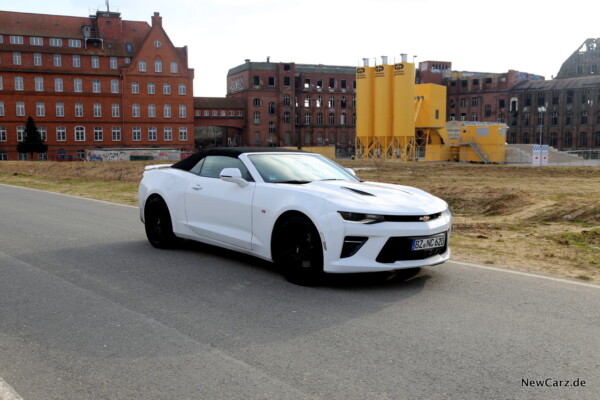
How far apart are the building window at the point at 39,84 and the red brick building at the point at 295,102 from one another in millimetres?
31419

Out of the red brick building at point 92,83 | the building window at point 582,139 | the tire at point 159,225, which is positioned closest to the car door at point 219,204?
the tire at point 159,225

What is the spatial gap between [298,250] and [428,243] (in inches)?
55.6

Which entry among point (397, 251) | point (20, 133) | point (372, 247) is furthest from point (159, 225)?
point (20, 133)

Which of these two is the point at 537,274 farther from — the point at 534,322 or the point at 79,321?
the point at 79,321

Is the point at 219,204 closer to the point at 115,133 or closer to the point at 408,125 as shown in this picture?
the point at 408,125

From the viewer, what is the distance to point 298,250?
21.1 ft

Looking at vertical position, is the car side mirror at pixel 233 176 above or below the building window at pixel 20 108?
below

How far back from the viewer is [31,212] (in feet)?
45.5

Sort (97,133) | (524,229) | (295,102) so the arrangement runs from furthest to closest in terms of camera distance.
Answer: (295,102)
(97,133)
(524,229)

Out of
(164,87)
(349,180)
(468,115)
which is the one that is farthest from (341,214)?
(468,115)

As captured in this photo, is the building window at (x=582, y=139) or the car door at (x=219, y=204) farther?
the building window at (x=582, y=139)

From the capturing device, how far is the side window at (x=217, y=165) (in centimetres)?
757

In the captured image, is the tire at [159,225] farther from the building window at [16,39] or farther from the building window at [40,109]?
the building window at [16,39]

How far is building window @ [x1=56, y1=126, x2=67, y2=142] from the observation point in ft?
260
